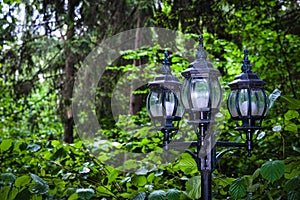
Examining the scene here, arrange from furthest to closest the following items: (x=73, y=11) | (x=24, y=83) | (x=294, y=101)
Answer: (x=24, y=83)
(x=73, y=11)
(x=294, y=101)

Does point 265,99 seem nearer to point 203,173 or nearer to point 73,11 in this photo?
point 203,173

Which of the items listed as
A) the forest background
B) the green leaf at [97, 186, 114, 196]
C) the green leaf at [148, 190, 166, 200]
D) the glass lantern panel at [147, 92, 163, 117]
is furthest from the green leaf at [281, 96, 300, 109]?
the green leaf at [97, 186, 114, 196]

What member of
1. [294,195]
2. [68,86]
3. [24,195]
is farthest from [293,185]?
[68,86]

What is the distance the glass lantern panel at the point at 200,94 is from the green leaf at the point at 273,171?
39 cm

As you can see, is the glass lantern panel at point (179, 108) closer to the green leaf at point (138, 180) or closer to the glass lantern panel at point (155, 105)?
the glass lantern panel at point (155, 105)

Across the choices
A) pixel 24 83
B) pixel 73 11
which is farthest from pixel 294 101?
pixel 24 83

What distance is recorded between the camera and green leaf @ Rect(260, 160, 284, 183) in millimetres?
1754

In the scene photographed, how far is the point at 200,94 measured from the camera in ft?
6.25

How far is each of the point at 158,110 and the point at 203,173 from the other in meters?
0.38

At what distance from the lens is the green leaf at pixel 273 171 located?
175 centimetres

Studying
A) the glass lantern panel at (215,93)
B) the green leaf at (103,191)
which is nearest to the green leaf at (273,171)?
the glass lantern panel at (215,93)

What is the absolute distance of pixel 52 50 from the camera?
25.5ft

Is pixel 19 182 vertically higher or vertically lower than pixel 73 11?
lower

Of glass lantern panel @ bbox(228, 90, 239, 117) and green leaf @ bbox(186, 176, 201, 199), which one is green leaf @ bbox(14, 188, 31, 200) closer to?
green leaf @ bbox(186, 176, 201, 199)
